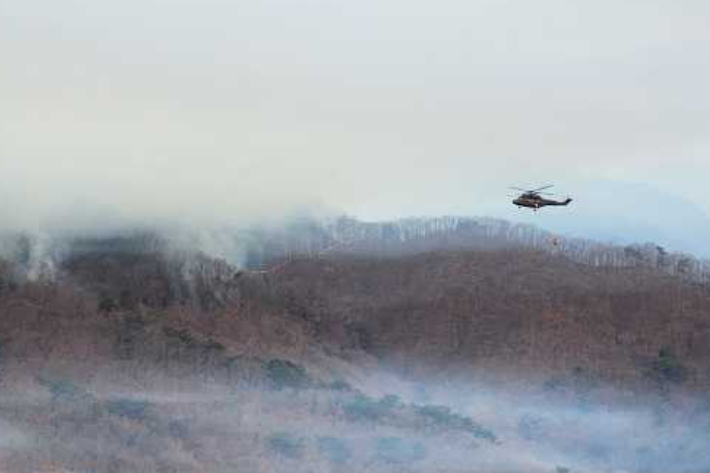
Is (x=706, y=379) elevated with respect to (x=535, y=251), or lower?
lower

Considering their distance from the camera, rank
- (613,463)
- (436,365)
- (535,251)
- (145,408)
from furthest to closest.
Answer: (535,251) → (436,365) → (613,463) → (145,408)

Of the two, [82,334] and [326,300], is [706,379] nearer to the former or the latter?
[326,300]

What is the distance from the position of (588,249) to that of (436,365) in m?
31.5

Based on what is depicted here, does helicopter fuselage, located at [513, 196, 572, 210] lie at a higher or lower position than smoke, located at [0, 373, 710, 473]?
higher

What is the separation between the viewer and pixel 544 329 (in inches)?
6949

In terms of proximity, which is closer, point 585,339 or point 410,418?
point 410,418

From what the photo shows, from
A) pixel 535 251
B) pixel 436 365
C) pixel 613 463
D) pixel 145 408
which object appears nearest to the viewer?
pixel 145 408

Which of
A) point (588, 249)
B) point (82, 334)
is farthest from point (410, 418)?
point (588, 249)

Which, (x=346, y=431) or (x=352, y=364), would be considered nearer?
(x=346, y=431)

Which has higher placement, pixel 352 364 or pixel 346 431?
pixel 352 364

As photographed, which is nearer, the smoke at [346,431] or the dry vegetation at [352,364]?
the smoke at [346,431]

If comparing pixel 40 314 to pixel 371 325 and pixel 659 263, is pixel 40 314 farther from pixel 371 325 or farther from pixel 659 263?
pixel 659 263

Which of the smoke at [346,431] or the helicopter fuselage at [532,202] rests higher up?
the helicopter fuselage at [532,202]

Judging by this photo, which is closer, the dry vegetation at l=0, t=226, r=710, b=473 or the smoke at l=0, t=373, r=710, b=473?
the smoke at l=0, t=373, r=710, b=473
